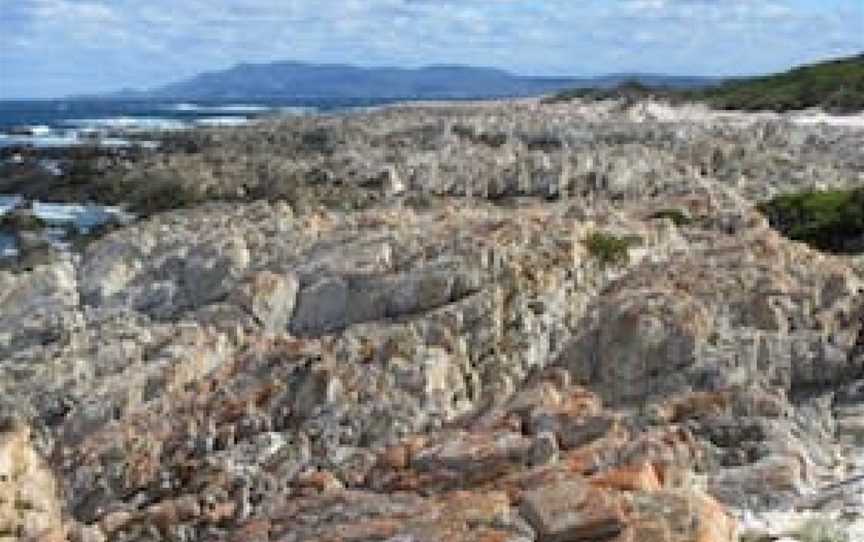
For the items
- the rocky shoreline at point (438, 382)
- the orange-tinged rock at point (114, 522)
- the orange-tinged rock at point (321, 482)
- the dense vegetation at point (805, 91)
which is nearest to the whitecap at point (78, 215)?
the dense vegetation at point (805, 91)

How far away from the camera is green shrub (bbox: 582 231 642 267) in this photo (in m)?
25.6

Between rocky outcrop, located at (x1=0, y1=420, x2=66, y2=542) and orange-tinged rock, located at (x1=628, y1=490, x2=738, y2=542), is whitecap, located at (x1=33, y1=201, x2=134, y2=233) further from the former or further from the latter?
orange-tinged rock, located at (x1=628, y1=490, x2=738, y2=542)

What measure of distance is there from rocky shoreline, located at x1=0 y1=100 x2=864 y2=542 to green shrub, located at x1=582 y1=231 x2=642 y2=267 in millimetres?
38

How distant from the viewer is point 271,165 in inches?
2817

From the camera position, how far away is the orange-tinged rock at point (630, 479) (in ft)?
48.9

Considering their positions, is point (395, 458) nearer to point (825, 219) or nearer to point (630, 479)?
point (630, 479)

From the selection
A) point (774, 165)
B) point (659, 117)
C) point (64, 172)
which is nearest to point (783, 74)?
point (659, 117)

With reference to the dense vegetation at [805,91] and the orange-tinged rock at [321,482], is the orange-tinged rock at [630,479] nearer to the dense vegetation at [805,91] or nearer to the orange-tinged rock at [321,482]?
the orange-tinged rock at [321,482]

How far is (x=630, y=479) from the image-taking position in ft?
49.1

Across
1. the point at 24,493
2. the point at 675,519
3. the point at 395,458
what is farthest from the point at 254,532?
the point at 24,493

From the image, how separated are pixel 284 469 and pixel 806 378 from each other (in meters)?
6.18

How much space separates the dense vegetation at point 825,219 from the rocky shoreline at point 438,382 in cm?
106

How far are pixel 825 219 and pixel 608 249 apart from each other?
850 cm

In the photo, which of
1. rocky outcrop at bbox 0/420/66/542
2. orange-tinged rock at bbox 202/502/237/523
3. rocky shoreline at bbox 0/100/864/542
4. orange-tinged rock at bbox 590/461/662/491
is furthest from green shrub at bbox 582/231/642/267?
orange-tinged rock at bbox 590/461/662/491
